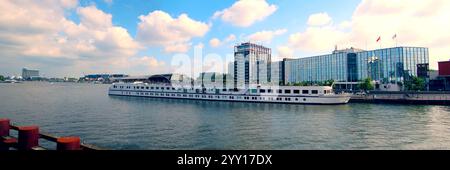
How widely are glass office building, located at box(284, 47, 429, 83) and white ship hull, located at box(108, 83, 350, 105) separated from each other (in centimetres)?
7487

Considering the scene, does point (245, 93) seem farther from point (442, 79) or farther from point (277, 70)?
point (277, 70)

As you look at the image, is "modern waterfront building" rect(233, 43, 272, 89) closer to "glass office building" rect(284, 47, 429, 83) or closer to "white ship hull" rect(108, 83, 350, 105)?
"glass office building" rect(284, 47, 429, 83)

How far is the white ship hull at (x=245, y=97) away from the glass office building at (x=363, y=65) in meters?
74.9

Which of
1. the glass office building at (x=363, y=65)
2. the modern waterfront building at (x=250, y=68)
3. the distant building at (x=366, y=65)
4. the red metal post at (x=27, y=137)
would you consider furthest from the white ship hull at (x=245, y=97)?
the modern waterfront building at (x=250, y=68)

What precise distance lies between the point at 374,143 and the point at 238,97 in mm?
55517

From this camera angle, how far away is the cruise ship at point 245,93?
69812mm

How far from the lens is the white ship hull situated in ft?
227

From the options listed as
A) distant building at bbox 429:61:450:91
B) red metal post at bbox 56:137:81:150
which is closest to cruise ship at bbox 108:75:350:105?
distant building at bbox 429:61:450:91

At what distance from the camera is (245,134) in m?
30.4

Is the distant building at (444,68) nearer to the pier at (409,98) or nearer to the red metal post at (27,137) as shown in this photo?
the pier at (409,98)
